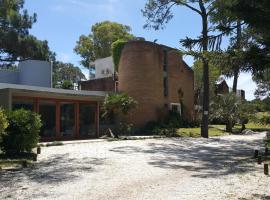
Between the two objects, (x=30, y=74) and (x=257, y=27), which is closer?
(x=257, y=27)

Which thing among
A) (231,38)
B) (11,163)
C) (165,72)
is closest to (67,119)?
(165,72)

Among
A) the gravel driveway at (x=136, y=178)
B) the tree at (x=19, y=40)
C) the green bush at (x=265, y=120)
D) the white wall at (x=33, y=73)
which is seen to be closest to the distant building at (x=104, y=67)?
the tree at (x=19, y=40)

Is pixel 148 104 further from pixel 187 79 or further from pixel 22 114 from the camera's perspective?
pixel 22 114

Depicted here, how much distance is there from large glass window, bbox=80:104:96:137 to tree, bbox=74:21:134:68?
34.5 metres

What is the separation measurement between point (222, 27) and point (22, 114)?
1126cm

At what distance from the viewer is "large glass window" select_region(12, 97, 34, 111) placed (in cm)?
2570

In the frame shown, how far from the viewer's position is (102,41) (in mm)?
66188

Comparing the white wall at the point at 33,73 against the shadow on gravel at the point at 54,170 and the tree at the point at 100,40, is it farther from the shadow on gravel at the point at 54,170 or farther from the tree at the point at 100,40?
the tree at the point at 100,40

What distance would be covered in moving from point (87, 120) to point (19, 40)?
18.2 meters

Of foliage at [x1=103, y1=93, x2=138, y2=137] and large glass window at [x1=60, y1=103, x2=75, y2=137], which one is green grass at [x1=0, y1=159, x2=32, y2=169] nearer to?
large glass window at [x1=60, y1=103, x2=75, y2=137]

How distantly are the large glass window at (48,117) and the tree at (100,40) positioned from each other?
37.1 meters

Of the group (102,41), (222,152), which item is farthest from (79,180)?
(102,41)

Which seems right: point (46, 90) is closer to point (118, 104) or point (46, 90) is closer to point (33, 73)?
point (118, 104)

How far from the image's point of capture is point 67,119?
29328mm
